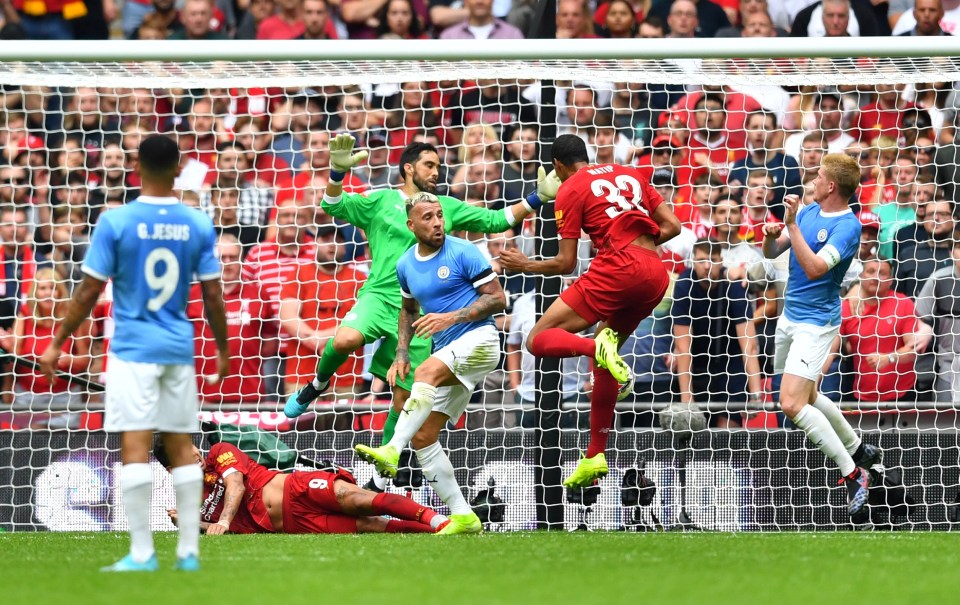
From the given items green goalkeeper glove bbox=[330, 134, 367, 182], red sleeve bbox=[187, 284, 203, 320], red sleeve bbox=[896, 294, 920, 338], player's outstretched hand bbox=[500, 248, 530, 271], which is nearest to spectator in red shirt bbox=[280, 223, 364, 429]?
red sleeve bbox=[187, 284, 203, 320]

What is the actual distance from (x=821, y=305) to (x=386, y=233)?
3179 millimetres

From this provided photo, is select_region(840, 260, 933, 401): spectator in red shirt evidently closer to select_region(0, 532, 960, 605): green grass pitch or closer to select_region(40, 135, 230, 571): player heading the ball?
select_region(0, 532, 960, 605): green grass pitch

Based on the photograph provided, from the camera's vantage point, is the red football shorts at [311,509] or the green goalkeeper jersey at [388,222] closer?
the red football shorts at [311,509]

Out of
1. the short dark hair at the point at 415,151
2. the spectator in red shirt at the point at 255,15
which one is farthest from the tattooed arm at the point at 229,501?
the spectator in red shirt at the point at 255,15

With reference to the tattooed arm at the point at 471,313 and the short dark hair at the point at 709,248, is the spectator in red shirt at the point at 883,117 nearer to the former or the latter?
the short dark hair at the point at 709,248

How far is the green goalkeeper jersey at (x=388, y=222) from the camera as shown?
31.4 feet

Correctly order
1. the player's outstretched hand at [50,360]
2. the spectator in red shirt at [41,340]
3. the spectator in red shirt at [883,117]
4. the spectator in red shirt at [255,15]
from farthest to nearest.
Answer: the spectator in red shirt at [255,15], the spectator in red shirt at [883,117], the spectator in red shirt at [41,340], the player's outstretched hand at [50,360]

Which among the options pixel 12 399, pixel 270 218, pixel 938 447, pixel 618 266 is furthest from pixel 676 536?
pixel 12 399

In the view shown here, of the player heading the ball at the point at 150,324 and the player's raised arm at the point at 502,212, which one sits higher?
the player's raised arm at the point at 502,212

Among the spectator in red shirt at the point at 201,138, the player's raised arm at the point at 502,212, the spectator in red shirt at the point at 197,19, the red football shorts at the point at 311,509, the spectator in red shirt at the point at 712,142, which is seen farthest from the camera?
the spectator in red shirt at the point at 197,19

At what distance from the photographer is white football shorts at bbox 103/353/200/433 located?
6191mm

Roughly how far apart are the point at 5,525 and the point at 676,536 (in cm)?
533

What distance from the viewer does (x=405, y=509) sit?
8922 mm

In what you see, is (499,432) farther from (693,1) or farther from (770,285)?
(693,1)
